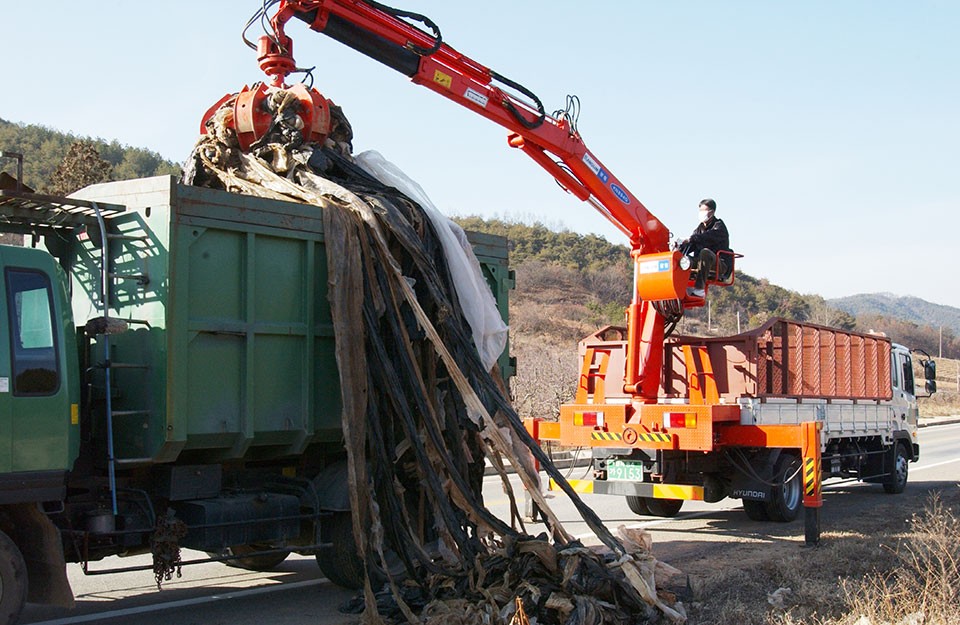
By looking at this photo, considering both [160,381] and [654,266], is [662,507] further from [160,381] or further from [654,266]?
[160,381]

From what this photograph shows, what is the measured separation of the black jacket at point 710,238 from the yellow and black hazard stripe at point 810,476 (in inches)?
111

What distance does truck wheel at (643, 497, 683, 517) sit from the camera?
12.1 m

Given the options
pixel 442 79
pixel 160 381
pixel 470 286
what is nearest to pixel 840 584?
pixel 470 286

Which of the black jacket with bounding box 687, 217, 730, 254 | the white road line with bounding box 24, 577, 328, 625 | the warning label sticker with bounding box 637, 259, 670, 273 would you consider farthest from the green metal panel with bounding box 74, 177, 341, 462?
the black jacket with bounding box 687, 217, 730, 254

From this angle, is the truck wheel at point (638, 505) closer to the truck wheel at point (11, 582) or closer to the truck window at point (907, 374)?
the truck window at point (907, 374)

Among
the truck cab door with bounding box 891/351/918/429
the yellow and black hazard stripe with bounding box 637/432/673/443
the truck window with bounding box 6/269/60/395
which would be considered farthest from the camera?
the truck cab door with bounding box 891/351/918/429

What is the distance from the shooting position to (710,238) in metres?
11.0

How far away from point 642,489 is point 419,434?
4.22m

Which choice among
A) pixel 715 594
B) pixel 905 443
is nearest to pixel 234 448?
pixel 715 594

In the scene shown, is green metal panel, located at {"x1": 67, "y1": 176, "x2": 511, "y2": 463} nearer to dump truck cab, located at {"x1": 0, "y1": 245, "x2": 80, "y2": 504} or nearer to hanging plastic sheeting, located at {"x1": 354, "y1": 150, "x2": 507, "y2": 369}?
dump truck cab, located at {"x1": 0, "y1": 245, "x2": 80, "y2": 504}

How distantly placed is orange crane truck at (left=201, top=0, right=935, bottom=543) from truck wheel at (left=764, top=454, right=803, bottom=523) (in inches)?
0.7

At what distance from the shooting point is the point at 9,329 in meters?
5.54

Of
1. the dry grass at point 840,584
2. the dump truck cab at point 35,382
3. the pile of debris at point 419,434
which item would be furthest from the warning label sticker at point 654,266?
the dump truck cab at point 35,382

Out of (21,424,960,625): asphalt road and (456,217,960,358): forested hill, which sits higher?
(456,217,960,358): forested hill
